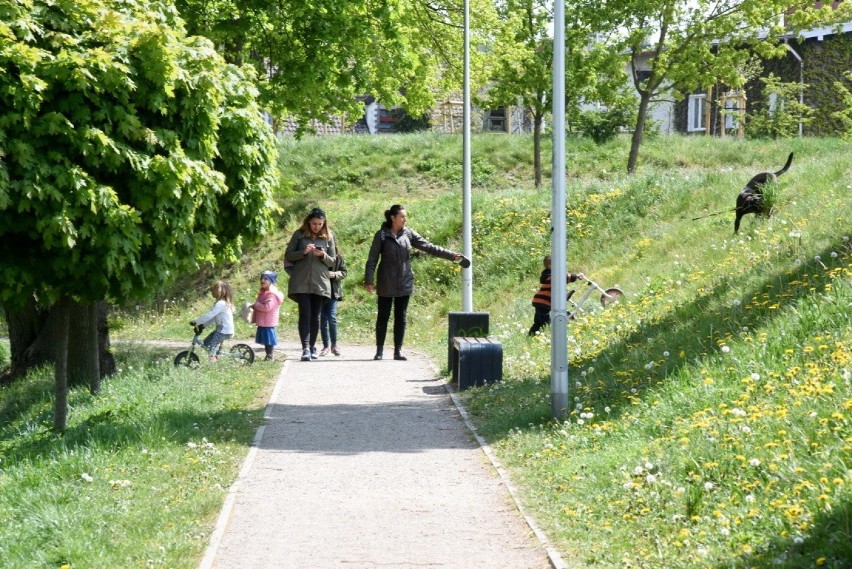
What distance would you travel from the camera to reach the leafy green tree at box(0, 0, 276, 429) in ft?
31.0

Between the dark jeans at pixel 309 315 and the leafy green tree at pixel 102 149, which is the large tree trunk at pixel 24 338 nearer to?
the dark jeans at pixel 309 315

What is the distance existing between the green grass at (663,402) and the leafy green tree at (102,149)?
1.49m

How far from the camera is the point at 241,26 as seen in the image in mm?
17250

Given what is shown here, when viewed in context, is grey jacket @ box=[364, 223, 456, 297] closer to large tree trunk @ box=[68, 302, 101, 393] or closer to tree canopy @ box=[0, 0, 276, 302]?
large tree trunk @ box=[68, 302, 101, 393]

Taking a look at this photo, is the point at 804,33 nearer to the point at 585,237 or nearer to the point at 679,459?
the point at 585,237

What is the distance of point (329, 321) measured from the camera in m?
17.8

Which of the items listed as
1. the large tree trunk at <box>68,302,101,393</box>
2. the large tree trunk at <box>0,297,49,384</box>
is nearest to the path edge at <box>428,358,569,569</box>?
the large tree trunk at <box>68,302,101,393</box>

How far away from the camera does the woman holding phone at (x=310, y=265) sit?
1623 centimetres

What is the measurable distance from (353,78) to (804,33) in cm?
2494

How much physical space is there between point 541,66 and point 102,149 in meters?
22.5

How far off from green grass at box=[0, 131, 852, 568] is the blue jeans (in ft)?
5.45

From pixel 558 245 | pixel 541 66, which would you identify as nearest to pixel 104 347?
pixel 558 245

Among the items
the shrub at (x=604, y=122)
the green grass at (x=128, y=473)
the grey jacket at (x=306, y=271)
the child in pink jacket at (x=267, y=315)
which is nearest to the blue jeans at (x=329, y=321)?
the child in pink jacket at (x=267, y=315)

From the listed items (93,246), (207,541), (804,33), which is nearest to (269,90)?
(93,246)
